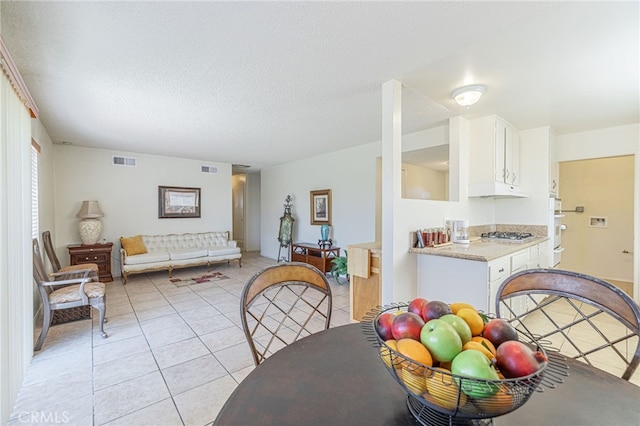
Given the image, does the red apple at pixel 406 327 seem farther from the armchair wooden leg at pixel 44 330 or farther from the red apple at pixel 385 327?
the armchair wooden leg at pixel 44 330

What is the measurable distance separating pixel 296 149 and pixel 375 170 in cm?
158

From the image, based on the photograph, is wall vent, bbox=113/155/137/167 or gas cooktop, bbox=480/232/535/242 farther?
wall vent, bbox=113/155/137/167

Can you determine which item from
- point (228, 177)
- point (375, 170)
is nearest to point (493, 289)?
point (375, 170)

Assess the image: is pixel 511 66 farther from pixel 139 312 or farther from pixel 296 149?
pixel 139 312

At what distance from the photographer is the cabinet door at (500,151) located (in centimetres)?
333

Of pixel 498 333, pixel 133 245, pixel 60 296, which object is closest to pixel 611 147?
pixel 498 333

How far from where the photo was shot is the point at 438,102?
2.98m

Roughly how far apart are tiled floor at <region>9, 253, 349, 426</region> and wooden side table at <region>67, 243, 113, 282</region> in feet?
4.59

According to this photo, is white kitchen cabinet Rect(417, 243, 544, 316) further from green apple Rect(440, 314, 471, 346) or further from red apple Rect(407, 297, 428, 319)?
green apple Rect(440, 314, 471, 346)

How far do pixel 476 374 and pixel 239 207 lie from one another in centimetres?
871

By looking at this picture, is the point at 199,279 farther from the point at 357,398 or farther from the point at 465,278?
the point at 357,398

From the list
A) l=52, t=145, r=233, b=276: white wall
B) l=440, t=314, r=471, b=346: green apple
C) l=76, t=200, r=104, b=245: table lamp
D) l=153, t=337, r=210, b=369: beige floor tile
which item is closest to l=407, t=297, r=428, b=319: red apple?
l=440, t=314, r=471, b=346: green apple

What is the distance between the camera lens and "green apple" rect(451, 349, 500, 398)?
0.51 metres

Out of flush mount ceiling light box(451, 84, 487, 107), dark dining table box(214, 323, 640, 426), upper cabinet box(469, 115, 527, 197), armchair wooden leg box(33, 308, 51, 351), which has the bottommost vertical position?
armchair wooden leg box(33, 308, 51, 351)
